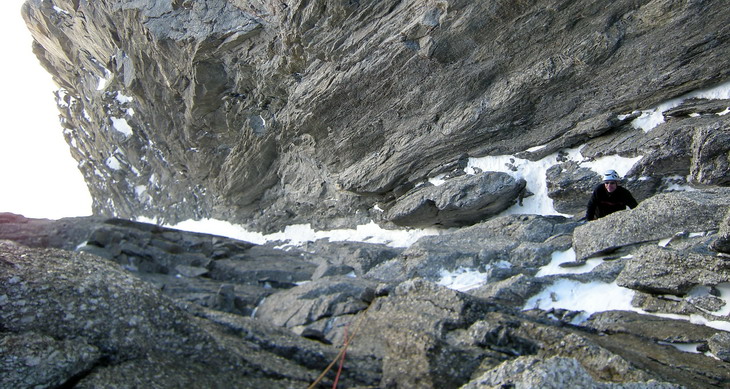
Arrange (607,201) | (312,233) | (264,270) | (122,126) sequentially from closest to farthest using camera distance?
1. (607,201)
2. (264,270)
3. (312,233)
4. (122,126)

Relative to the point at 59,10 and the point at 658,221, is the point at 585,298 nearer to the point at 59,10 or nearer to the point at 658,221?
the point at 658,221

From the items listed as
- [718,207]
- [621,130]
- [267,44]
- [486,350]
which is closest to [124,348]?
[486,350]

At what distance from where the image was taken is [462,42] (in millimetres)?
16781

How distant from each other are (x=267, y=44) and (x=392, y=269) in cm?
1297

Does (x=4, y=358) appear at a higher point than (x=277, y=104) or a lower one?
lower

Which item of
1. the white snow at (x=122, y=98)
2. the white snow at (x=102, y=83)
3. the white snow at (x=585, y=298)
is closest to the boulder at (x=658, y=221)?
the white snow at (x=585, y=298)

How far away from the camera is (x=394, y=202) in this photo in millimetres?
18516

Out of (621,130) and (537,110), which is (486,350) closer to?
(621,130)

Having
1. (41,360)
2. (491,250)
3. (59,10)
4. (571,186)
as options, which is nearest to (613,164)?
(571,186)

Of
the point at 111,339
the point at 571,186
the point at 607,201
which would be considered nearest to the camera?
the point at 111,339

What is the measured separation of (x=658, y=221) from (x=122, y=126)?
31.1m

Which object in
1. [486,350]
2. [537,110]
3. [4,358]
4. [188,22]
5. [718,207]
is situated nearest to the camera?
[4,358]

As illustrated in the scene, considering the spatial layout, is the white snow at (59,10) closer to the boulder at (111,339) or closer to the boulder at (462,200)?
the boulder at (462,200)

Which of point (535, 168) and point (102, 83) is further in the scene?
point (102, 83)
